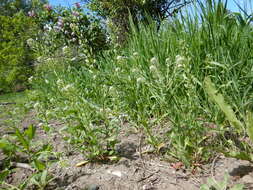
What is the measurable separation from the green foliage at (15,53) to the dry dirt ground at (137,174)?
19.3ft

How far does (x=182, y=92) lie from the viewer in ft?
4.26

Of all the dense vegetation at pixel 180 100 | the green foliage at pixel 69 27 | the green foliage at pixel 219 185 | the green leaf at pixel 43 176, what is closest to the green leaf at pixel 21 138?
the dense vegetation at pixel 180 100

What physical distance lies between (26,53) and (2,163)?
21.3ft

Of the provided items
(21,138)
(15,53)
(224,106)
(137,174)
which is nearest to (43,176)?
(21,138)

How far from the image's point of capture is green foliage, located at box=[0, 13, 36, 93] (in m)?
6.19

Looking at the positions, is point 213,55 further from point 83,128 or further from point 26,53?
point 26,53

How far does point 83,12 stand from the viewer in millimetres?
5531

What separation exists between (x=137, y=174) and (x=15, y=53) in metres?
7.07

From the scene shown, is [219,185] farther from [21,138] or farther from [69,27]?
[69,27]

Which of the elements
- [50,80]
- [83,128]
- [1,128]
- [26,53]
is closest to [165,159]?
[83,128]

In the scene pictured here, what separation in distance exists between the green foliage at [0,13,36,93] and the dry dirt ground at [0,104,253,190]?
588 centimetres

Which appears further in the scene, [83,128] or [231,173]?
[83,128]

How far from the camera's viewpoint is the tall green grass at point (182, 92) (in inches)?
39.7

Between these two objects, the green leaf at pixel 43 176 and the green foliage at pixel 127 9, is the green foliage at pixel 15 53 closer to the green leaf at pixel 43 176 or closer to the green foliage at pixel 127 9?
the green foliage at pixel 127 9
